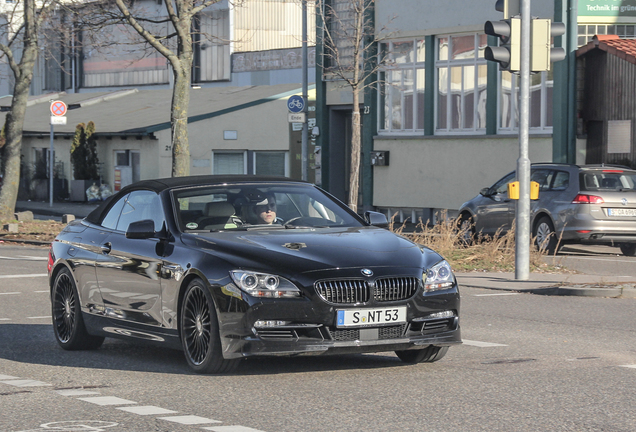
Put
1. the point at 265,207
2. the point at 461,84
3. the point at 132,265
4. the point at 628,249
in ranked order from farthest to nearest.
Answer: the point at 461,84 < the point at 628,249 < the point at 265,207 < the point at 132,265

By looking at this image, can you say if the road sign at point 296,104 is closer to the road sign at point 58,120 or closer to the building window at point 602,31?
the building window at point 602,31

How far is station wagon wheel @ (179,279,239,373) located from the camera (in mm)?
7551

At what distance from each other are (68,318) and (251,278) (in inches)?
111

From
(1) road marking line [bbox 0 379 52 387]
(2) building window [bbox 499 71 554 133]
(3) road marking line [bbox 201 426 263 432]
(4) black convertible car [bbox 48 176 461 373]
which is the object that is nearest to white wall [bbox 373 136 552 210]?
(2) building window [bbox 499 71 554 133]

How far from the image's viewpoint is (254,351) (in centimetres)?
738

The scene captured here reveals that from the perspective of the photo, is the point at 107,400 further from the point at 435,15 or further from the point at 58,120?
the point at 58,120

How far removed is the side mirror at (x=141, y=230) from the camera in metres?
8.44

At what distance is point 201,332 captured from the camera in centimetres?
773

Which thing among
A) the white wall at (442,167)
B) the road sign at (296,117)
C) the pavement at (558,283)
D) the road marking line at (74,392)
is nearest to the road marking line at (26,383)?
the road marking line at (74,392)

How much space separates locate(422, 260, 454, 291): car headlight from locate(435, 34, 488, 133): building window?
2008cm

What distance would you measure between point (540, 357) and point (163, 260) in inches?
120

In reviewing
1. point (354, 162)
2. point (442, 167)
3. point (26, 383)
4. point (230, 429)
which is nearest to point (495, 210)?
point (354, 162)

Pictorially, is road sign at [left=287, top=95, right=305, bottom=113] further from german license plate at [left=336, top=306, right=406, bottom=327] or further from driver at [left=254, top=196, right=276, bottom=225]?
german license plate at [left=336, top=306, right=406, bottom=327]

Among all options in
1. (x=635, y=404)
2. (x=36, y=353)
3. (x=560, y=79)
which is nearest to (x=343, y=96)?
(x=560, y=79)
